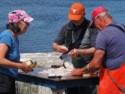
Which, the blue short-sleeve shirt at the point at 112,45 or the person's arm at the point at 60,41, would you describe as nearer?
the blue short-sleeve shirt at the point at 112,45

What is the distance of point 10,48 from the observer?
5.25 meters

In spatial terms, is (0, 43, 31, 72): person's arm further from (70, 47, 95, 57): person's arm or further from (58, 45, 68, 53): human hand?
(58, 45, 68, 53): human hand

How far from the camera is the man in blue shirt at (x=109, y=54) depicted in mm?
5344

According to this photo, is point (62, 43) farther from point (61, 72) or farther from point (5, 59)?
point (5, 59)

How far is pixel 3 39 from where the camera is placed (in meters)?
5.20

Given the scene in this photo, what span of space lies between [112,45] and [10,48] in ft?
3.64

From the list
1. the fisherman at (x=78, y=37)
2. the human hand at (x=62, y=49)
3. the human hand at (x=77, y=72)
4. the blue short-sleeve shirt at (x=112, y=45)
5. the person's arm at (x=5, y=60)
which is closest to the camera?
the person's arm at (x=5, y=60)

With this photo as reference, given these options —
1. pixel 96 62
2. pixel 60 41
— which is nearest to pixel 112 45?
pixel 96 62

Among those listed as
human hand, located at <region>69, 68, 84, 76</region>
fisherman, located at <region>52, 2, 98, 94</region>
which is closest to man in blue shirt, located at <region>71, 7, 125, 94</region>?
human hand, located at <region>69, 68, 84, 76</region>

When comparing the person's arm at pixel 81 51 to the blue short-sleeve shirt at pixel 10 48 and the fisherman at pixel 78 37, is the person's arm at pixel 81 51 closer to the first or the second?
the fisherman at pixel 78 37

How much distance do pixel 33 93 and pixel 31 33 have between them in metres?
18.6

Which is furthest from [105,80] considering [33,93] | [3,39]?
[33,93]

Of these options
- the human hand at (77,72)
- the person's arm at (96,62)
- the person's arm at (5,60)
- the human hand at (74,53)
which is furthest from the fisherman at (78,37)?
the person's arm at (5,60)

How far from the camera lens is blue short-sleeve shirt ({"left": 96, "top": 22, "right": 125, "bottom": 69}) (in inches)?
210
